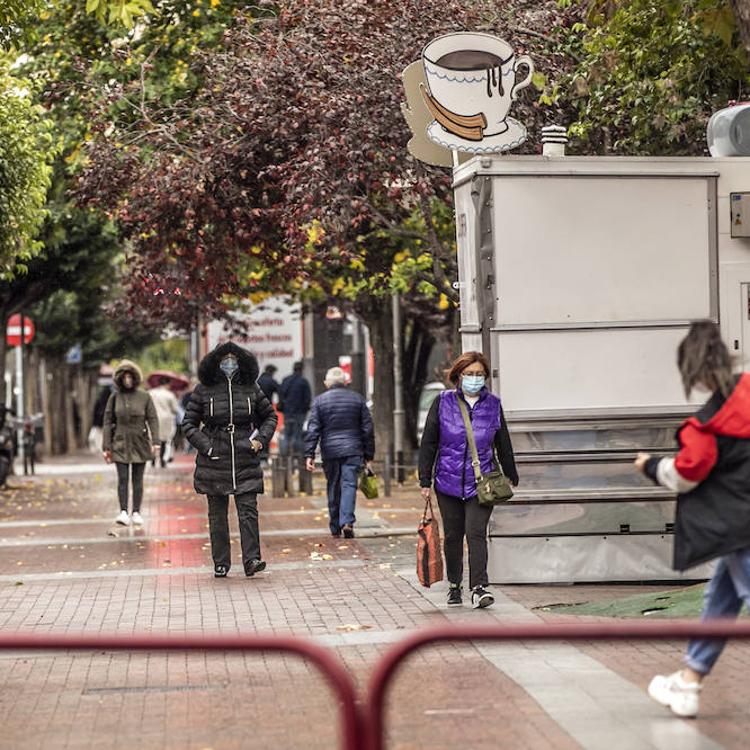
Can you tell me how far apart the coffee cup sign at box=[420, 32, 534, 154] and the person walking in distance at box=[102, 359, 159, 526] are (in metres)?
6.25

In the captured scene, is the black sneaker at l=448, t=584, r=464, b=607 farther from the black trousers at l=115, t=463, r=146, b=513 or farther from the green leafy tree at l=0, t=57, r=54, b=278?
the green leafy tree at l=0, t=57, r=54, b=278

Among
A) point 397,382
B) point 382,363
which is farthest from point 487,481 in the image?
point 382,363

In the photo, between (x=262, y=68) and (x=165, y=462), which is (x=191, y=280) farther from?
(x=165, y=462)

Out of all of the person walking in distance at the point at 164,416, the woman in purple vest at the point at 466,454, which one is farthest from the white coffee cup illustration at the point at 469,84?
the person walking in distance at the point at 164,416

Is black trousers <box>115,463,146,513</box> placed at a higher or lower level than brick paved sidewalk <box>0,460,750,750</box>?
higher

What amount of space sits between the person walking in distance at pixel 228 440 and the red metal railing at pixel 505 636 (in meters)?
8.71

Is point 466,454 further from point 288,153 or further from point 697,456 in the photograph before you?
point 288,153

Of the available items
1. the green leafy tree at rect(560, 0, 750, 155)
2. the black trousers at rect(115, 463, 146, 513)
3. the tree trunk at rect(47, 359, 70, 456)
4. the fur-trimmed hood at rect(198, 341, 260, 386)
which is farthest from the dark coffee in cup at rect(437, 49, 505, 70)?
the tree trunk at rect(47, 359, 70, 456)

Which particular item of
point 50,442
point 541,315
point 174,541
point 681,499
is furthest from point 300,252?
point 50,442

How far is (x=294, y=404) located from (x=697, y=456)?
22.6 meters

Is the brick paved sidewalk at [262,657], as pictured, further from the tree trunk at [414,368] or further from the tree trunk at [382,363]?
the tree trunk at [414,368]

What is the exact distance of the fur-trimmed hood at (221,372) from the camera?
13.6 m

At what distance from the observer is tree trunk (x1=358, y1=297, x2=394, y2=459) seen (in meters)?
29.2

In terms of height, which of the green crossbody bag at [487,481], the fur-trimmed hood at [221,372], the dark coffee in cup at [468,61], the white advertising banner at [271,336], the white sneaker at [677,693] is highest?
the dark coffee in cup at [468,61]
